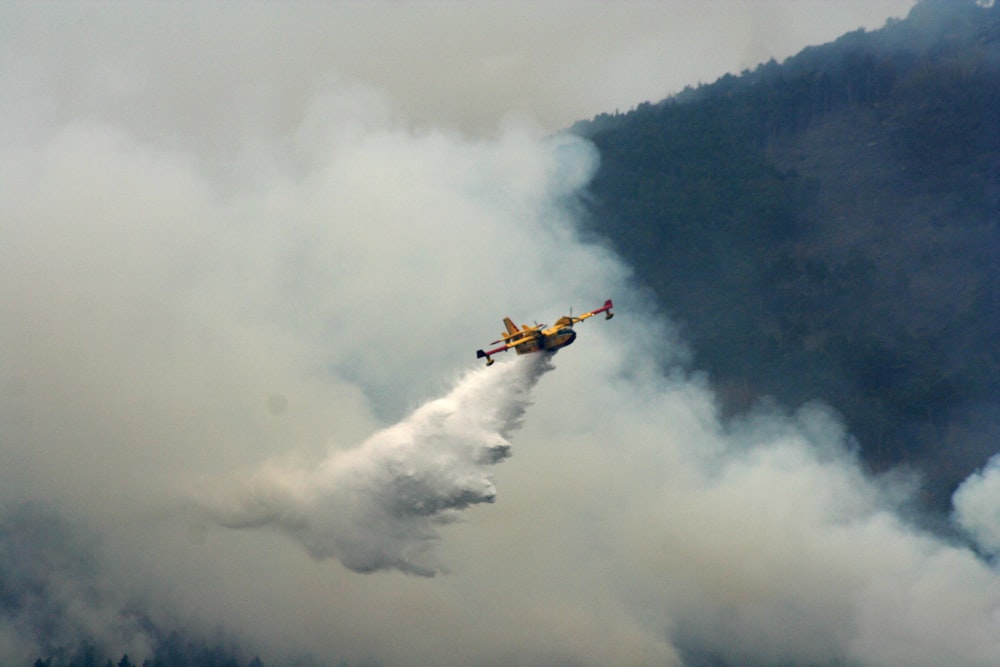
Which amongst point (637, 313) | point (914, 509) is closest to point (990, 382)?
point (914, 509)

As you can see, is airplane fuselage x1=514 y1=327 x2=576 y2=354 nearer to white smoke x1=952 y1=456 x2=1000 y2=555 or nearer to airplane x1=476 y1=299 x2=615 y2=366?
airplane x1=476 y1=299 x2=615 y2=366

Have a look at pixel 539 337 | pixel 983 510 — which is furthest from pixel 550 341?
pixel 983 510

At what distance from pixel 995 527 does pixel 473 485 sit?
2523 inches

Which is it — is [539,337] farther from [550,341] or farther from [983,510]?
[983,510]

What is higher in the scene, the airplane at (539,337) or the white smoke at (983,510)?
the white smoke at (983,510)

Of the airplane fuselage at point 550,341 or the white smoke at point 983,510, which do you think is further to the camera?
the white smoke at point 983,510

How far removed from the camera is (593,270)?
620ft

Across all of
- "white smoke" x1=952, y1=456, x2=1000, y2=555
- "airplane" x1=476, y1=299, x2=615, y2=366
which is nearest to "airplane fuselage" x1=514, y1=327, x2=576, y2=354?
"airplane" x1=476, y1=299, x2=615, y2=366

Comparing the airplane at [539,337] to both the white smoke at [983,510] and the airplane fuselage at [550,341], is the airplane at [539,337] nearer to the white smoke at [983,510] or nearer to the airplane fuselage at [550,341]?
the airplane fuselage at [550,341]

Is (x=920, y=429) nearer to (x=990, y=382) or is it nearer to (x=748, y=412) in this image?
(x=990, y=382)

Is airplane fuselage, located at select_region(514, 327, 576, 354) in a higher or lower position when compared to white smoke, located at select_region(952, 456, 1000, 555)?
lower

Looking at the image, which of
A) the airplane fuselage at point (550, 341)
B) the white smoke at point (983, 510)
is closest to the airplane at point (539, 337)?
the airplane fuselage at point (550, 341)

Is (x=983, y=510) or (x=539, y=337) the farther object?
(x=983, y=510)

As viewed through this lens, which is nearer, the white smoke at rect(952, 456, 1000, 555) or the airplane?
the airplane
